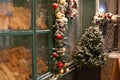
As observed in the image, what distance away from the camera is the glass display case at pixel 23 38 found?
98.7 inches

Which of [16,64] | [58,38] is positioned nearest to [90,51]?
[58,38]

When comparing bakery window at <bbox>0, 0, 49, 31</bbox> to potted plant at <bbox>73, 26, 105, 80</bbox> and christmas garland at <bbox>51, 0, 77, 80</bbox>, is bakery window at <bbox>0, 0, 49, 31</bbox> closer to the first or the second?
christmas garland at <bbox>51, 0, 77, 80</bbox>

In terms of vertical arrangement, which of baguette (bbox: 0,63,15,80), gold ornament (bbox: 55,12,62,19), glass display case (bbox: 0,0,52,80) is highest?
gold ornament (bbox: 55,12,62,19)

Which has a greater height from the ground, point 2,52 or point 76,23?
point 76,23

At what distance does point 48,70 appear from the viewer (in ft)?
11.5

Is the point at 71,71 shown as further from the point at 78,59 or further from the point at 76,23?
the point at 76,23

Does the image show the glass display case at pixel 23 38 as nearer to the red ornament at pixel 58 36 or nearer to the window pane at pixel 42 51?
the window pane at pixel 42 51

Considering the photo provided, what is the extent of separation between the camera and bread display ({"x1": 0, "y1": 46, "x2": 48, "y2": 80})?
2.52m

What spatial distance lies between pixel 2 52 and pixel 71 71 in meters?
2.31

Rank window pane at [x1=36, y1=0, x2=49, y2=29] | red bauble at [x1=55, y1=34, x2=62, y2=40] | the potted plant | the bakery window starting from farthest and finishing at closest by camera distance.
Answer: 1. the potted plant
2. red bauble at [x1=55, y1=34, x2=62, y2=40]
3. window pane at [x1=36, y1=0, x2=49, y2=29]
4. the bakery window

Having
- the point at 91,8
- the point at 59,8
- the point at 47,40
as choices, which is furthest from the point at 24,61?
the point at 91,8

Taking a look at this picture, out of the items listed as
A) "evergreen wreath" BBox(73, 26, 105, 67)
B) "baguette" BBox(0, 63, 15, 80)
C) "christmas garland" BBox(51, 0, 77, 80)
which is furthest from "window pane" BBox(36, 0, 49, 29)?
"evergreen wreath" BBox(73, 26, 105, 67)

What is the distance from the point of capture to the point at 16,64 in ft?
8.93

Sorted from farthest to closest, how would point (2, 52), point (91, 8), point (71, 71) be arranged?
point (91, 8)
point (71, 71)
point (2, 52)
